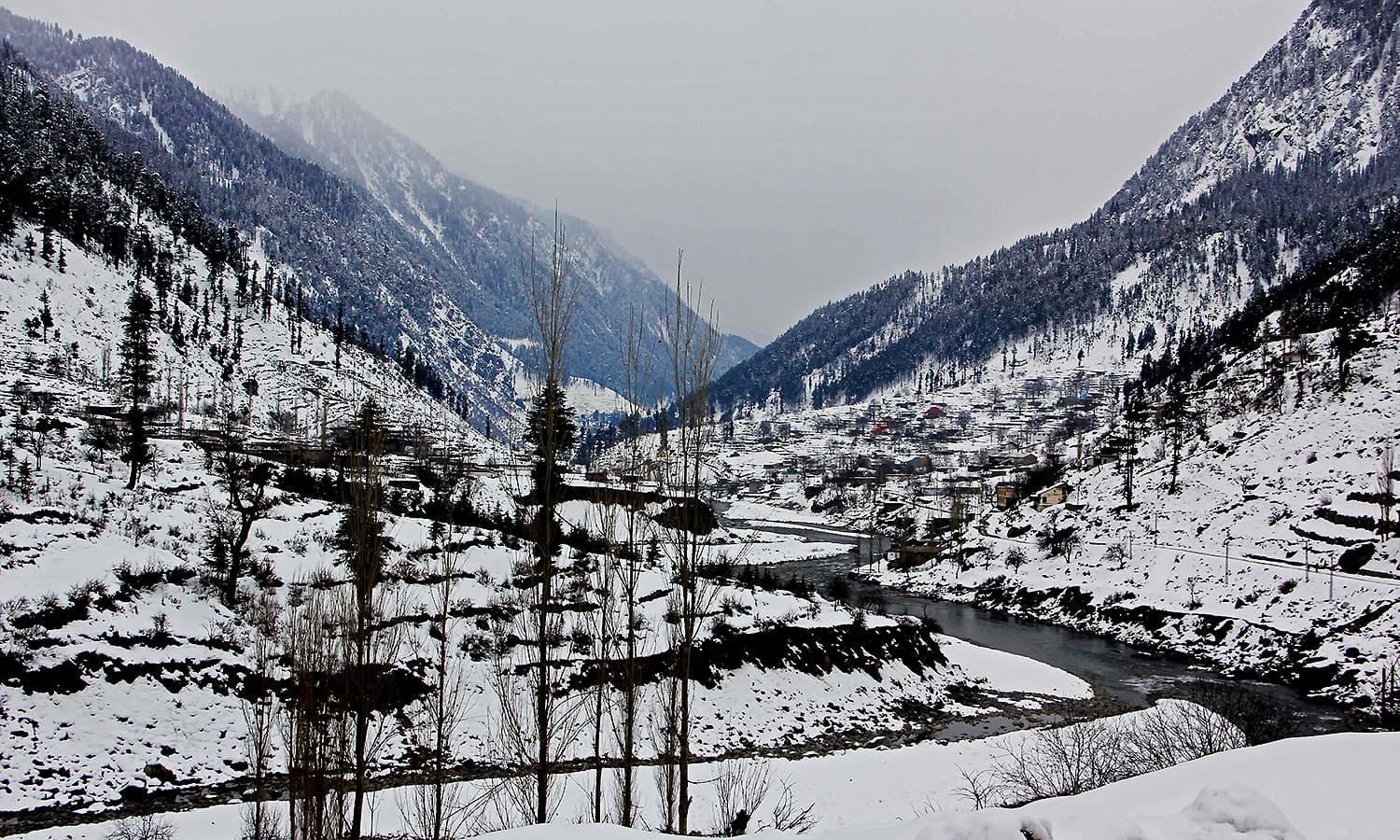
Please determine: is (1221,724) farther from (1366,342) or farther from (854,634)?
(1366,342)

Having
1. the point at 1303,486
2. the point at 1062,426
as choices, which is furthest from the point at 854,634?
the point at 1062,426

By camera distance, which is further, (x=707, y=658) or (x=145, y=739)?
(x=707, y=658)

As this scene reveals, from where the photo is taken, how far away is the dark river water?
33094mm

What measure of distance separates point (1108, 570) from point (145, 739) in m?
61.7

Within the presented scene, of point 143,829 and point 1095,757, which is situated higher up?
point 143,829

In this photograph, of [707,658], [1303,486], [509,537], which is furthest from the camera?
[1303,486]

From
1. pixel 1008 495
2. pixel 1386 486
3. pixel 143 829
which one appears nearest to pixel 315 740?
pixel 143 829

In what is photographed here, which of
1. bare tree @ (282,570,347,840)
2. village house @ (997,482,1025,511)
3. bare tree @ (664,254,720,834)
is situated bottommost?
village house @ (997,482,1025,511)

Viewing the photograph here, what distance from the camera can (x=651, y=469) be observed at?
13352mm

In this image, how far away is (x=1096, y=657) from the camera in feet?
142

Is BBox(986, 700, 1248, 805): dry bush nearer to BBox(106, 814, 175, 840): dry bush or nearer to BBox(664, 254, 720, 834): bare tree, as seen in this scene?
BBox(664, 254, 720, 834): bare tree

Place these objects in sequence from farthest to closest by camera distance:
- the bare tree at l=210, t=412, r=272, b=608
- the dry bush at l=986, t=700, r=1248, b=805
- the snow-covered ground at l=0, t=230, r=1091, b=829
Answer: the bare tree at l=210, t=412, r=272, b=608, the snow-covered ground at l=0, t=230, r=1091, b=829, the dry bush at l=986, t=700, r=1248, b=805

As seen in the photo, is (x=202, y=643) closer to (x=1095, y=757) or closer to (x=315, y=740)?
(x=315, y=740)

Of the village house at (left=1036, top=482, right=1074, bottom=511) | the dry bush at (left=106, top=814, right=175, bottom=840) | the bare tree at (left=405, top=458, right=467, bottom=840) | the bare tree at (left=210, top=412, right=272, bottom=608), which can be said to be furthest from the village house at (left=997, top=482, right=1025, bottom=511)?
the dry bush at (left=106, top=814, right=175, bottom=840)
